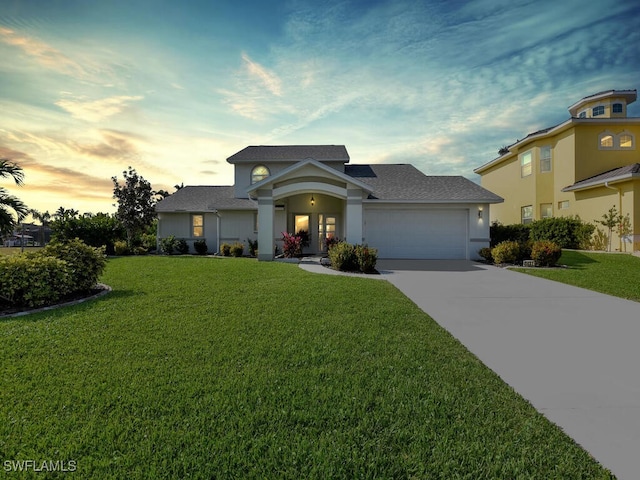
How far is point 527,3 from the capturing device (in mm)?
11148

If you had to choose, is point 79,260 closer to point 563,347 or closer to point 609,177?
point 563,347

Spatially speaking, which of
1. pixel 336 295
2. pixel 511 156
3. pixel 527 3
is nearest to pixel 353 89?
pixel 527 3

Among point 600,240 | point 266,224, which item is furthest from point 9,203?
point 600,240

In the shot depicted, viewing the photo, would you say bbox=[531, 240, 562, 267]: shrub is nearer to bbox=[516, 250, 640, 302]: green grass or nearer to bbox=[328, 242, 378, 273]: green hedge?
bbox=[516, 250, 640, 302]: green grass

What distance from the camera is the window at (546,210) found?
69.1 ft

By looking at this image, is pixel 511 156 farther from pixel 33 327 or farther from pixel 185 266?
A: pixel 33 327

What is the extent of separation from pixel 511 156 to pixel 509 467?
27.5 m

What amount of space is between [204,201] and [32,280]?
49.6 ft

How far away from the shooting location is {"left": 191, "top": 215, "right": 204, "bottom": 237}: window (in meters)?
20.7

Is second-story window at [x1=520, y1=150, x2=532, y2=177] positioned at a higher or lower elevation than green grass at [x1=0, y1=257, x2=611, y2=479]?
higher

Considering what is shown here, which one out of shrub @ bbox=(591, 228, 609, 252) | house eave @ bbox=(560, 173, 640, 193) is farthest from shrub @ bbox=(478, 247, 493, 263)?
house eave @ bbox=(560, 173, 640, 193)

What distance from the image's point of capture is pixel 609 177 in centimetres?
1692

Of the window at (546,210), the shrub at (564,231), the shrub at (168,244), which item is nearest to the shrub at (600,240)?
the shrub at (564,231)

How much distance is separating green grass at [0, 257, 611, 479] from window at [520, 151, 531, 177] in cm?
2255
